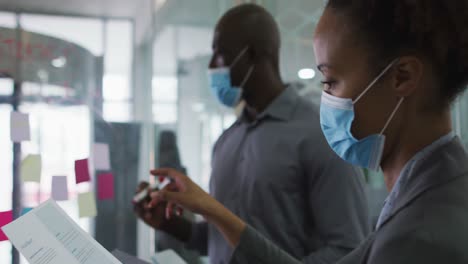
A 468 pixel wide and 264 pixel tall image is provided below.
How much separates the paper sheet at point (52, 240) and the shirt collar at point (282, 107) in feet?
2.55

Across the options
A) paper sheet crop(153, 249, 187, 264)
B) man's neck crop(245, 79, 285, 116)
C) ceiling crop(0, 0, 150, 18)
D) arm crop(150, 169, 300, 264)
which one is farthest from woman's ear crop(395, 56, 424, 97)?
ceiling crop(0, 0, 150, 18)

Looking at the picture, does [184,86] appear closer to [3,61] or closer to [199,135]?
[199,135]

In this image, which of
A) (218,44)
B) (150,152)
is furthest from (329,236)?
(150,152)

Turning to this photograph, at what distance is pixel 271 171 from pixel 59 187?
1.95 ft

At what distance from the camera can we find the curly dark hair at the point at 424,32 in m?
0.64

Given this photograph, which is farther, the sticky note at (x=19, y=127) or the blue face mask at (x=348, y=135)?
the sticky note at (x=19, y=127)

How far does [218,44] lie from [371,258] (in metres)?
1.07

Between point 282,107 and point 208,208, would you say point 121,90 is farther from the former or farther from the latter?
point 208,208

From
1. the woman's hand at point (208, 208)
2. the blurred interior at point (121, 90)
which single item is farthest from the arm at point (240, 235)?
the blurred interior at point (121, 90)

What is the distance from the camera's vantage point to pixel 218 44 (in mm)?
1525

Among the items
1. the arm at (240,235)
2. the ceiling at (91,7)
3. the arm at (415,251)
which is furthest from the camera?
the ceiling at (91,7)

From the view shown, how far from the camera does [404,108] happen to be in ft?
2.31

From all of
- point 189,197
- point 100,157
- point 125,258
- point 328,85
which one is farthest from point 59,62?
point 328,85

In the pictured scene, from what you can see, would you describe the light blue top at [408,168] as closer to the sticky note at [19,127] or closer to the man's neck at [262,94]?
the man's neck at [262,94]
